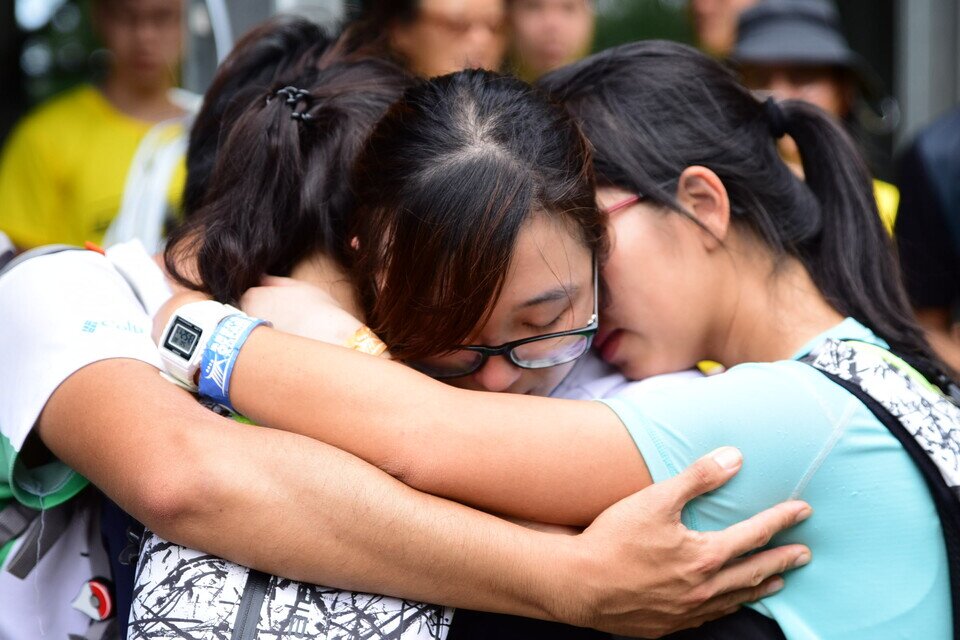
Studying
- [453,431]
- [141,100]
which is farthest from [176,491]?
[141,100]

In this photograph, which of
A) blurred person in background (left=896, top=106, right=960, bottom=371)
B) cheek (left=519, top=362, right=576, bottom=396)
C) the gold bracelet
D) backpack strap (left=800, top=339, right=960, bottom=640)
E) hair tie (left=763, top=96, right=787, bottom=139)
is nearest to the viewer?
backpack strap (left=800, top=339, right=960, bottom=640)

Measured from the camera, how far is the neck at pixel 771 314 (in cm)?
192

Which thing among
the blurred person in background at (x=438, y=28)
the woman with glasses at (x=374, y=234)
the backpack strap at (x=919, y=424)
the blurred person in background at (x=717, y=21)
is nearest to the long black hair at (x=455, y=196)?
the woman with glasses at (x=374, y=234)

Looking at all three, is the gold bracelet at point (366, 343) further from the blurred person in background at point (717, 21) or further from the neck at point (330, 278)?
the blurred person in background at point (717, 21)

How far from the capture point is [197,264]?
1896mm

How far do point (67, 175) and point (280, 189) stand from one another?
2.23 meters

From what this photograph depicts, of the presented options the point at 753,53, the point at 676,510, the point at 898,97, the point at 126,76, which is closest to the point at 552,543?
the point at 676,510

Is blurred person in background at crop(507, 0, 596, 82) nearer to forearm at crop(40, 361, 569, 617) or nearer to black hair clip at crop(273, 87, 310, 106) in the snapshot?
black hair clip at crop(273, 87, 310, 106)

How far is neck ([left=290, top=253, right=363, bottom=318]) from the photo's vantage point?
1.90 m

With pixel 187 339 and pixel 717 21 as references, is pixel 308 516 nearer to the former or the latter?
pixel 187 339

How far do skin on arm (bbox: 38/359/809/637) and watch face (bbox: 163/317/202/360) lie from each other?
0.29 feet

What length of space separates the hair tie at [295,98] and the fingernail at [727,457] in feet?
3.24

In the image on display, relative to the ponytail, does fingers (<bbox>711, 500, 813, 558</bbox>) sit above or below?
below

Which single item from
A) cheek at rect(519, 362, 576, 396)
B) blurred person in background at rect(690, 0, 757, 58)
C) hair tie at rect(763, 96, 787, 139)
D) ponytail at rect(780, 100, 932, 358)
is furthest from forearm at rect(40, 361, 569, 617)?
blurred person in background at rect(690, 0, 757, 58)
